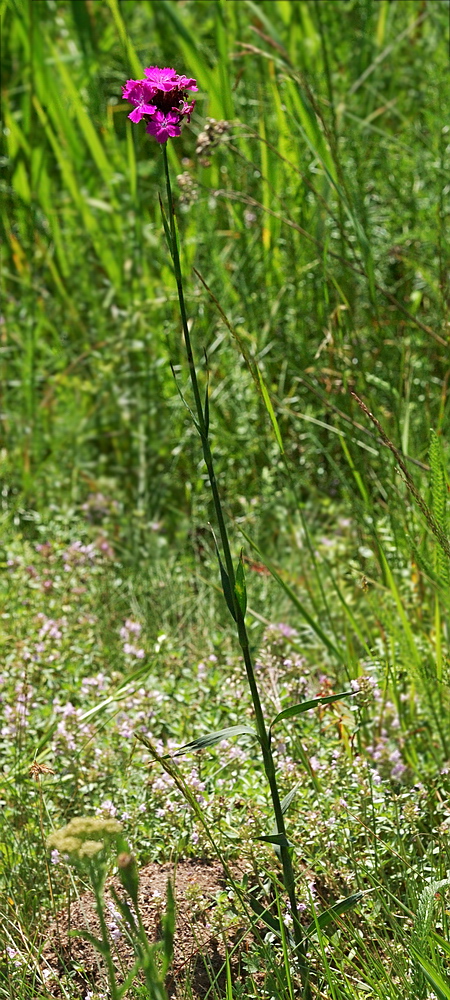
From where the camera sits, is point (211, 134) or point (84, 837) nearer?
point (84, 837)

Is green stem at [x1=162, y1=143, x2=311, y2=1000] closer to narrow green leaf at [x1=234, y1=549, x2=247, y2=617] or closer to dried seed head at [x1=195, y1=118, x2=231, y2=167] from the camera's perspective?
narrow green leaf at [x1=234, y1=549, x2=247, y2=617]

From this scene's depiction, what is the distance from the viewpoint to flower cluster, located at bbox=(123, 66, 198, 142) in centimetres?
123

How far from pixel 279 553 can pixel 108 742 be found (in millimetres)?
908

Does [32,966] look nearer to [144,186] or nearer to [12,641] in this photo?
[12,641]

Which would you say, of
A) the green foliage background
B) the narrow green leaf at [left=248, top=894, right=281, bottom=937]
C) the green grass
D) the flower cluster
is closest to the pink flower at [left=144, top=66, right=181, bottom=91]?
the flower cluster

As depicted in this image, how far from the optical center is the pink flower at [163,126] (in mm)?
1224

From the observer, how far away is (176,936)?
1.60 m

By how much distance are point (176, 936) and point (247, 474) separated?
160cm

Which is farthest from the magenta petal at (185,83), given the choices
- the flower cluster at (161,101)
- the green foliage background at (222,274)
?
the green foliage background at (222,274)

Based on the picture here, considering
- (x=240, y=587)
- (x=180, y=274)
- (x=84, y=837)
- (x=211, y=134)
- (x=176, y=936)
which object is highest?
(x=211, y=134)

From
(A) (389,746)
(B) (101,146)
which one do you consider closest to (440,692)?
(A) (389,746)

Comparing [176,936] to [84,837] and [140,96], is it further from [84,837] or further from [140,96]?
[140,96]

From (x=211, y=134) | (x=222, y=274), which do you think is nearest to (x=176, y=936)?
(x=211, y=134)

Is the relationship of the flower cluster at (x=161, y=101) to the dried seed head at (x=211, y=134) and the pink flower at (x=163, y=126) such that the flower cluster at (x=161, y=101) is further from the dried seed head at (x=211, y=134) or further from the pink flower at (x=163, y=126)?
the dried seed head at (x=211, y=134)
